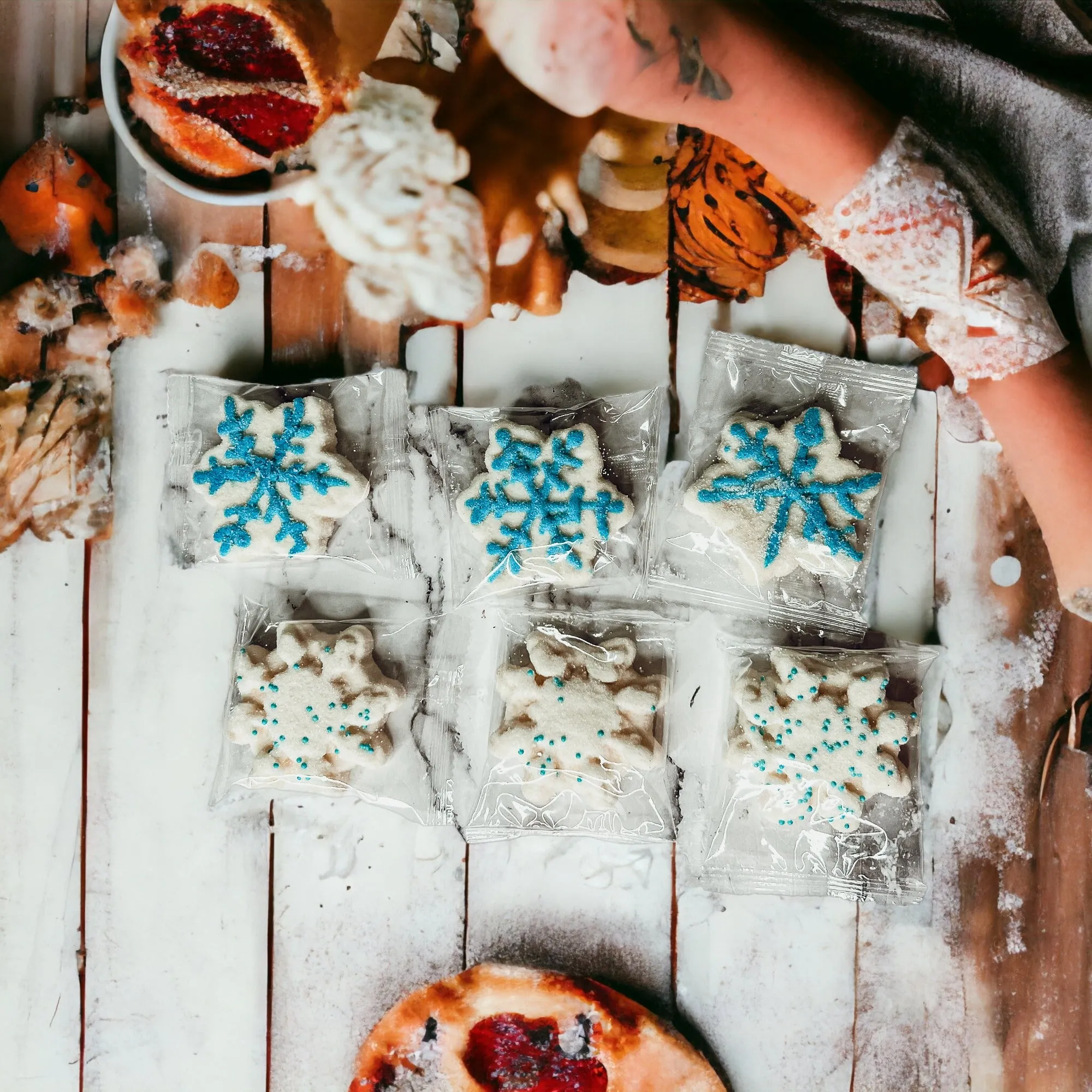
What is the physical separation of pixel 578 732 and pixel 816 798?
1.15 feet

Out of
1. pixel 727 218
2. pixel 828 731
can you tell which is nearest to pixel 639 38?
pixel 727 218

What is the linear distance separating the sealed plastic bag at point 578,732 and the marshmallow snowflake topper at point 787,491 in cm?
19

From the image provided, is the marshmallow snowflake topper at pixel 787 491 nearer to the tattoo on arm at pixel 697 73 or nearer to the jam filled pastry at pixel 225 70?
the tattoo on arm at pixel 697 73

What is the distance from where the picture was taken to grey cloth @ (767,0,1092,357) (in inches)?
40.6

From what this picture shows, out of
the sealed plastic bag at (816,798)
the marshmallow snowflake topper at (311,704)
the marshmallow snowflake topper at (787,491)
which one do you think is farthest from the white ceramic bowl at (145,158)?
the sealed plastic bag at (816,798)

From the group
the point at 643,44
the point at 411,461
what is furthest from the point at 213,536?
→ the point at 643,44

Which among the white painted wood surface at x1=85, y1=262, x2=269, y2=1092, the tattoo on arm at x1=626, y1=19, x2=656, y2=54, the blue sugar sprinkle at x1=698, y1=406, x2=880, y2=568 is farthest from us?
the white painted wood surface at x1=85, y1=262, x2=269, y2=1092

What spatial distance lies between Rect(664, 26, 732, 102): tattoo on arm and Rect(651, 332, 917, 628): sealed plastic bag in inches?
11.9

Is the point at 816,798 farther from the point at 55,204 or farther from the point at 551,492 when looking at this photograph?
the point at 55,204

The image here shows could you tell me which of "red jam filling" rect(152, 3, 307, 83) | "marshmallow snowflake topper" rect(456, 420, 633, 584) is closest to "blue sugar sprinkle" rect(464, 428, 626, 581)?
"marshmallow snowflake topper" rect(456, 420, 633, 584)

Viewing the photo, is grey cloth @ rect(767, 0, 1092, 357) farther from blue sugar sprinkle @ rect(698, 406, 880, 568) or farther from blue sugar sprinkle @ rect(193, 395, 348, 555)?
blue sugar sprinkle @ rect(193, 395, 348, 555)

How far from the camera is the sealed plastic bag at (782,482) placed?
3.62 feet

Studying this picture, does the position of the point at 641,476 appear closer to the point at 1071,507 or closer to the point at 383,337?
the point at 383,337

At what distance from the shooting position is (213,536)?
3.76 ft
